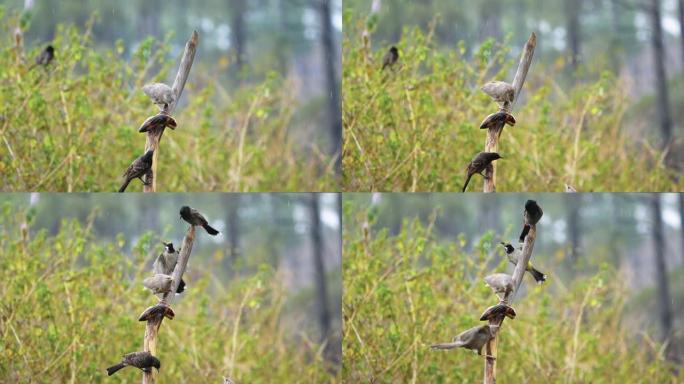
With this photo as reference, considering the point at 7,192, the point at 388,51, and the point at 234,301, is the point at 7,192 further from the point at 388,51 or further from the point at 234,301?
the point at 388,51

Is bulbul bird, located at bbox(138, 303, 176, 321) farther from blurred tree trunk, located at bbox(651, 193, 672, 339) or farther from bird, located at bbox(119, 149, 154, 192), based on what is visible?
blurred tree trunk, located at bbox(651, 193, 672, 339)

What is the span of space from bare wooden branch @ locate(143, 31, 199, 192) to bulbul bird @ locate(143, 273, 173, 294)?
353mm

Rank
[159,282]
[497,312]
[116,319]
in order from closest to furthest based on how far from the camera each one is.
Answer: [159,282], [497,312], [116,319]

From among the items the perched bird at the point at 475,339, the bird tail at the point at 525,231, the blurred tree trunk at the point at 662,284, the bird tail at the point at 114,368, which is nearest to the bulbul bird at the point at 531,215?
the bird tail at the point at 525,231

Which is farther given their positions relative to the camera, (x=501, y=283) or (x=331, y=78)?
(x=331, y=78)

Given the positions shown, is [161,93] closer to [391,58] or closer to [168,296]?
[168,296]

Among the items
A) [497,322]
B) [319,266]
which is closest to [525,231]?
[497,322]

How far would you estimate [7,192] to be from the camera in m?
4.21

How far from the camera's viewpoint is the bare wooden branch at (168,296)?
4002mm

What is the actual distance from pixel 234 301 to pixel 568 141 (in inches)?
55.2

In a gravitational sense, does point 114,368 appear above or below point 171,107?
below

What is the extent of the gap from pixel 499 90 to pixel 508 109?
0.33 ft

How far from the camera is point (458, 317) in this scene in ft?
14.0

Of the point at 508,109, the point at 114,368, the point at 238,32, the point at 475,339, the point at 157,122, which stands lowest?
the point at 114,368
